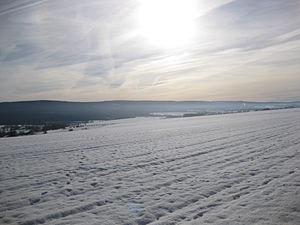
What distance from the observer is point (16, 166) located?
11.3m

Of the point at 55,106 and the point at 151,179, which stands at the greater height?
the point at 55,106

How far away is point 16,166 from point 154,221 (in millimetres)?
9786

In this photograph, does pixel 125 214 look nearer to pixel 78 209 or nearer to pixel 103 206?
pixel 103 206

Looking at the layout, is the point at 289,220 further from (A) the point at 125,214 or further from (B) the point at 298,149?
(B) the point at 298,149

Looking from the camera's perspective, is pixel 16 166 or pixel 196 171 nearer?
pixel 196 171

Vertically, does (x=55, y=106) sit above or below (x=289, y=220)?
above

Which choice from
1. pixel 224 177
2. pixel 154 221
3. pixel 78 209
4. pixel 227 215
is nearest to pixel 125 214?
pixel 154 221

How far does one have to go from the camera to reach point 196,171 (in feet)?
27.6

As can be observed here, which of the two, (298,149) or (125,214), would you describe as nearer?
(125,214)

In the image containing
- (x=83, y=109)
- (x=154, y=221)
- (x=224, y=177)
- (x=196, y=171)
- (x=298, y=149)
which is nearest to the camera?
(x=154, y=221)

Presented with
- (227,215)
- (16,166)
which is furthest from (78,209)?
(16,166)

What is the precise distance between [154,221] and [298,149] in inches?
402

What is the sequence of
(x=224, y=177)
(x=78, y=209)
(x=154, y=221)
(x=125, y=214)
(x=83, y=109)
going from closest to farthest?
(x=154, y=221) < (x=125, y=214) < (x=78, y=209) < (x=224, y=177) < (x=83, y=109)

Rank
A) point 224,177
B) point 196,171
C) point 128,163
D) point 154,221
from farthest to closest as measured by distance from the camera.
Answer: point 128,163, point 196,171, point 224,177, point 154,221
